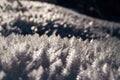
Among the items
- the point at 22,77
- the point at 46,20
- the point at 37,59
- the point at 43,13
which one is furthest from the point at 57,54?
the point at 43,13

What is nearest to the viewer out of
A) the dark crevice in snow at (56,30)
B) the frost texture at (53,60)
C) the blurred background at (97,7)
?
the frost texture at (53,60)

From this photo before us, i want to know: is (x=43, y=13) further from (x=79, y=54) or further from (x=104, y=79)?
(x=104, y=79)

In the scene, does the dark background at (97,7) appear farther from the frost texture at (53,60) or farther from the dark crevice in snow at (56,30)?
the frost texture at (53,60)

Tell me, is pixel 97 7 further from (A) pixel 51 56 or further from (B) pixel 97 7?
(A) pixel 51 56

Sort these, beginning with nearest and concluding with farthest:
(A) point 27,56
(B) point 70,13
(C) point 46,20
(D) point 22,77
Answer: (D) point 22,77
(A) point 27,56
(C) point 46,20
(B) point 70,13

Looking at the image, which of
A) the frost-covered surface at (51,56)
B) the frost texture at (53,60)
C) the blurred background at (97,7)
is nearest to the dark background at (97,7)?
the blurred background at (97,7)

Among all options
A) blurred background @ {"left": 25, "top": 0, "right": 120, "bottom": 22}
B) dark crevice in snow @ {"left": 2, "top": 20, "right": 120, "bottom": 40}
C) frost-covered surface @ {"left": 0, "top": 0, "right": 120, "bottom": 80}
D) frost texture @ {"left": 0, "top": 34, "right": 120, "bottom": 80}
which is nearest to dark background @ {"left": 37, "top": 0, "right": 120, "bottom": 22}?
blurred background @ {"left": 25, "top": 0, "right": 120, "bottom": 22}
